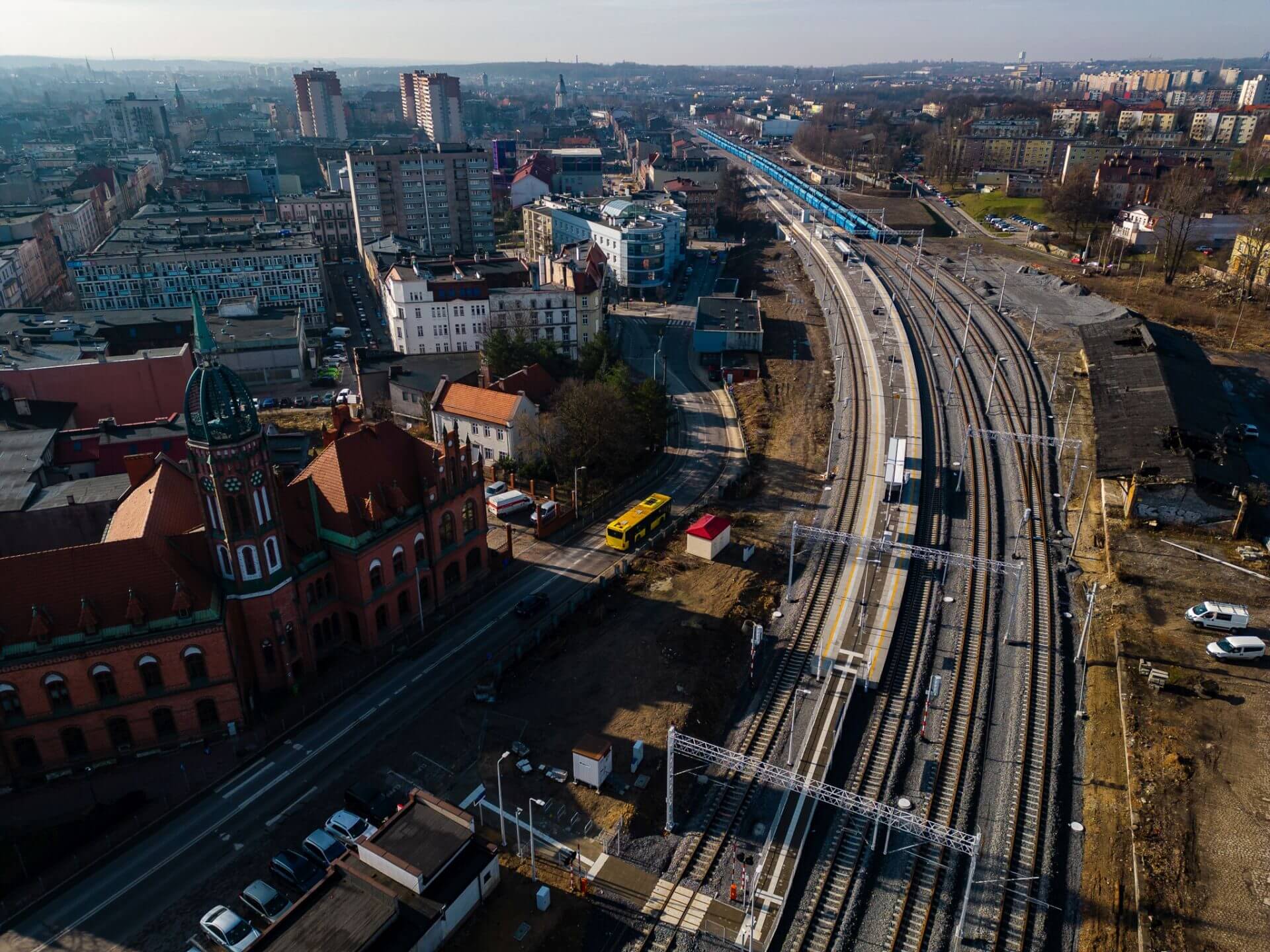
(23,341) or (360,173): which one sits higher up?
(360,173)

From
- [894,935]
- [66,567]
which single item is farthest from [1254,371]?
[66,567]

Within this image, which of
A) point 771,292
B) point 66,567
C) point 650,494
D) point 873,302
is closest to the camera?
point 66,567

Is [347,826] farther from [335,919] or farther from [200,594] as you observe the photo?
[200,594]

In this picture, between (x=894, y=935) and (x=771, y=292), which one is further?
(x=771, y=292)

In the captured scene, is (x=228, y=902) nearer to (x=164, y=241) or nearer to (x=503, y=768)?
(x=503, y=768)

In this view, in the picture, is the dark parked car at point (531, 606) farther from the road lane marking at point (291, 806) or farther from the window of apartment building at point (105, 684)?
the window of apartment building at point (105, 684)

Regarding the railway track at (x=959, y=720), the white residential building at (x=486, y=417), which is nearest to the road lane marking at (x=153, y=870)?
the railway track at (x=959, y=720)
